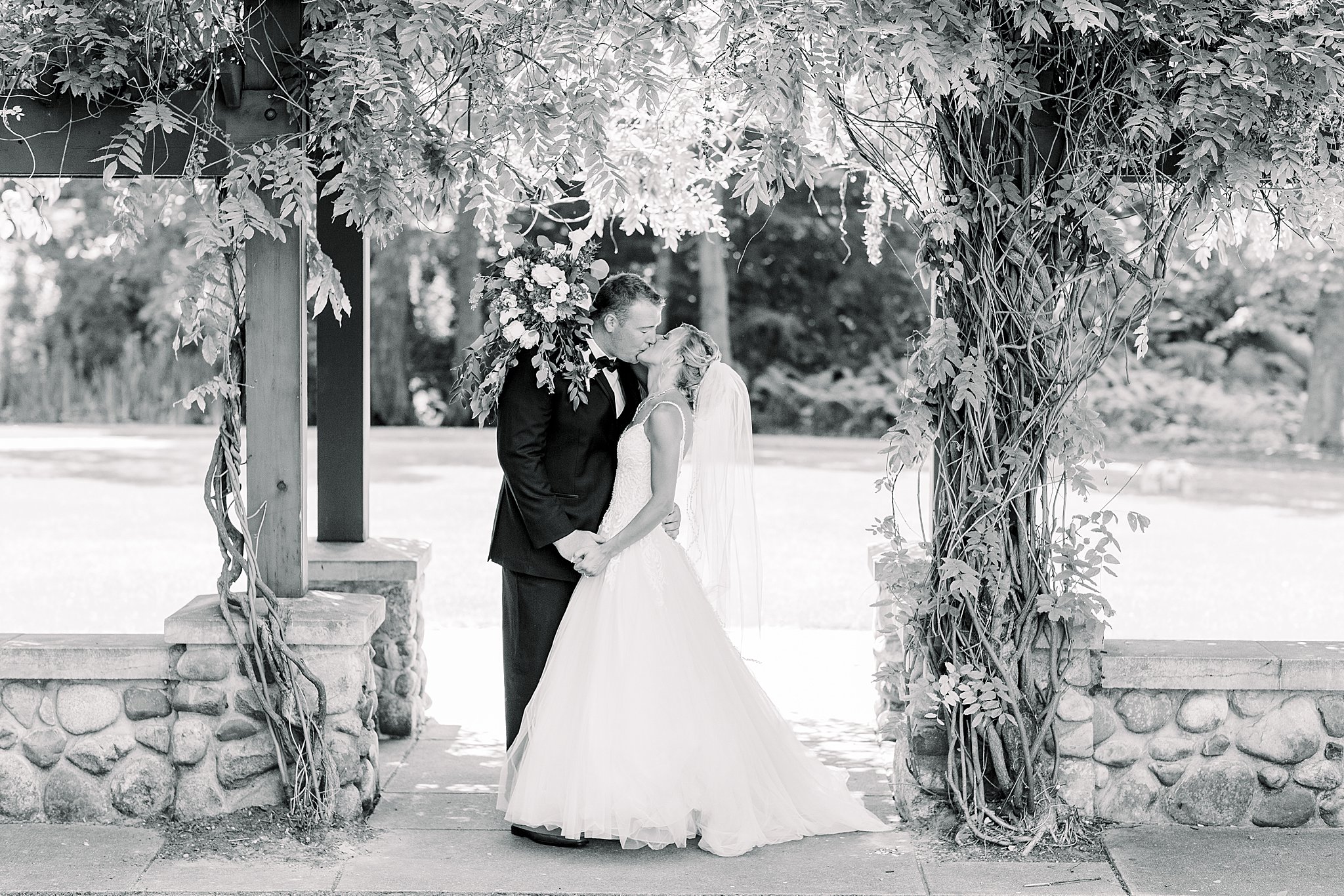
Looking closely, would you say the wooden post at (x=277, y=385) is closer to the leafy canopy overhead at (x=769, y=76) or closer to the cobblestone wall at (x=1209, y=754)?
the leafy canopy overhead at (x=769, y=76)

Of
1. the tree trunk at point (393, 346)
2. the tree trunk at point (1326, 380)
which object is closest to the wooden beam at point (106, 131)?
the tree trunk at point (393, 346)

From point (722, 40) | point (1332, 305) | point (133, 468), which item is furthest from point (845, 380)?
point (722, 40)

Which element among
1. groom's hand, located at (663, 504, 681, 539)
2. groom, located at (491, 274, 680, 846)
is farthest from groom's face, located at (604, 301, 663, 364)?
groom's hand, located at (663, 504, 681, 539)

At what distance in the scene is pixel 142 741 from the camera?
4090 mm

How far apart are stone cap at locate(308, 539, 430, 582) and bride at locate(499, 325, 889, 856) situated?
127cm

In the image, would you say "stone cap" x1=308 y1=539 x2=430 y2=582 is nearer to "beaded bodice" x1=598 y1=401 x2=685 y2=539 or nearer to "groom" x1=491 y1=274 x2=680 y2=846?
"groom" x1=491 y1=274 x2=680 y2=846

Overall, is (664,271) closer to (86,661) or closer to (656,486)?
(656,486)

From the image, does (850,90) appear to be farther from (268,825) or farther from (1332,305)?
(1332,305)

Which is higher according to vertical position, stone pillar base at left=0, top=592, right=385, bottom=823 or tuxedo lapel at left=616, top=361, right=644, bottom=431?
tuxedo lapel at left=616, top=361, right=644, bottom=431

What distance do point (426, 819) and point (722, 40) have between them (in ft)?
8.33

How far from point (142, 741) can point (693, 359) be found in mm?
2032

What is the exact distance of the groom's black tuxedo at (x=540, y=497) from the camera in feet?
13.1

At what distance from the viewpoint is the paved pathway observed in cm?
364

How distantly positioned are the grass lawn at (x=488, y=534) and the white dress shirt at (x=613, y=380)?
1909mm
